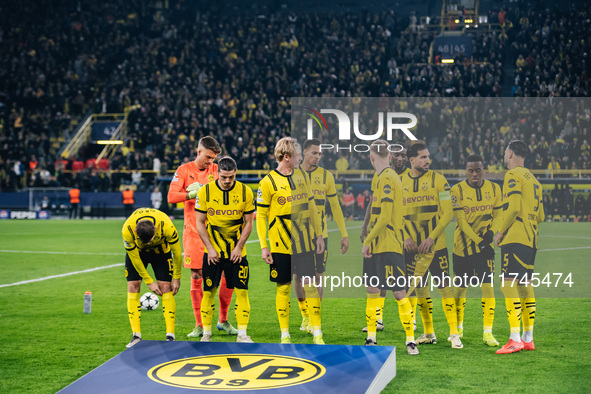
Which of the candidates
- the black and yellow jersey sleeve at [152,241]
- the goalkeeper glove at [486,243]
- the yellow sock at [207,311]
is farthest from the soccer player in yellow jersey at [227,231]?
the goalkeeper glove at [486,243]

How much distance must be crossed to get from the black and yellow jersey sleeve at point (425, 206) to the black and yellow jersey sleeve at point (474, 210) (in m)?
0.17

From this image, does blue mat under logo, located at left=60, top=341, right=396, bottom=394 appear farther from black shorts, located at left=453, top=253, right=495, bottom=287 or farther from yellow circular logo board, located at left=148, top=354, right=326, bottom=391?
black shorts, located at left=453, top=253, right=495, bottom=287

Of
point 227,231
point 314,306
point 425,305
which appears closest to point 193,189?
point 227,231

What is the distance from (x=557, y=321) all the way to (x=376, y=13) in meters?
33.5

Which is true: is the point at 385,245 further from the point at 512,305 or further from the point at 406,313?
the point at 512,305

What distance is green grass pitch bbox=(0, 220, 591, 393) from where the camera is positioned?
6.54m

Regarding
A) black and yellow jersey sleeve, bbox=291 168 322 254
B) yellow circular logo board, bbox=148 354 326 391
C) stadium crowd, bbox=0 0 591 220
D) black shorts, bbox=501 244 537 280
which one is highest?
stadium crowd, bbox=0 0 591 220

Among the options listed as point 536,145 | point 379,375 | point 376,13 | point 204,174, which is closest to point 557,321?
point 379,375

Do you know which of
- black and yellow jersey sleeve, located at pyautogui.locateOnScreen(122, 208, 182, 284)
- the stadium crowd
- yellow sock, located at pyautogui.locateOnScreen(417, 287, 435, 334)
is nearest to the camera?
black and yellow jersey sleeve, located at pyautogui.locateOnScreen(122, 208, 182, 284)

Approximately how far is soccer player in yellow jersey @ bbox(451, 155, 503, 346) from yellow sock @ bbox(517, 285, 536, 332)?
1.05 ft

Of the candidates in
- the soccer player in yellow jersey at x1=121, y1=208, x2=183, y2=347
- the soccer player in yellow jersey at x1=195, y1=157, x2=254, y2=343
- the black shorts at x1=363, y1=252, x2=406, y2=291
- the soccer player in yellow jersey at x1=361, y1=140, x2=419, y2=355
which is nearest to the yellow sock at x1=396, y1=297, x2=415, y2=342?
the soccer player in yellow jersey at x1=361, y1=140, x2=419, y2=355

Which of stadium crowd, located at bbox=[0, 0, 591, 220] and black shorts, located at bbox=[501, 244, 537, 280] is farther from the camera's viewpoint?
stadium crowd, located at bbox=[0, 0, 591, 220]

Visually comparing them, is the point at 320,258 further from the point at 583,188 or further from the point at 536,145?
the point at 536,145

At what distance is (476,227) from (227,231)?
266 cm
